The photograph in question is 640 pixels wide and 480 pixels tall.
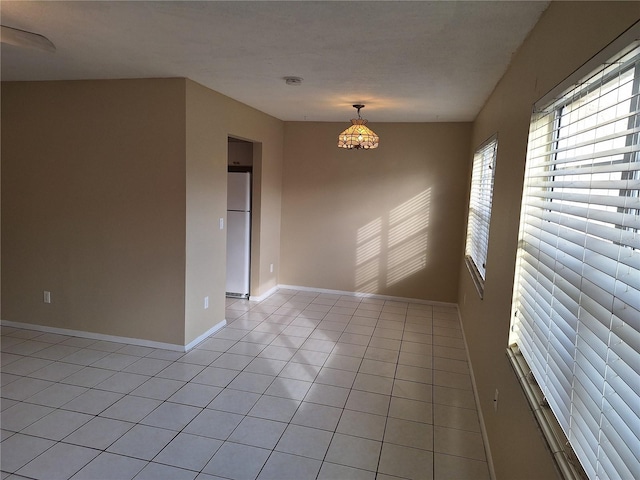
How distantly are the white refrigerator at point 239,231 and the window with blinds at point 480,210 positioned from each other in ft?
9.34

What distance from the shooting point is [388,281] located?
5.93 meters

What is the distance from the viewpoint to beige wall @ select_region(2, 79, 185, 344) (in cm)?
377

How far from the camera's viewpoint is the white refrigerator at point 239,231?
18.4 feet

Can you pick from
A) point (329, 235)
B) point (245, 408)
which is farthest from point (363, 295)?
point (245, 408)

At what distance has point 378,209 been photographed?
5.82 meters

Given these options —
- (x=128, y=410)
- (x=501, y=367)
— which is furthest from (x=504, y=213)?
(x=128, y=410)

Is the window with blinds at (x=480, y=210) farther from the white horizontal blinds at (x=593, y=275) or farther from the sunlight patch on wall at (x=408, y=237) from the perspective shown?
the white horizontal blinds at (x=593, y=275)

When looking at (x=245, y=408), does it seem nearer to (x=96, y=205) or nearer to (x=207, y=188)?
(x=207, y=188)

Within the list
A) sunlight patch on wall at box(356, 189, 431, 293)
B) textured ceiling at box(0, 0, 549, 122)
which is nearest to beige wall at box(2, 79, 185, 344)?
textured ceiling at box(0, 0, 549, 122)

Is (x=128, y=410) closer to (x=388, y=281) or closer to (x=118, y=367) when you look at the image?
(x=118, y=367)

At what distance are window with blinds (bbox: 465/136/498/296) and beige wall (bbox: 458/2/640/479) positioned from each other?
24 centimetres

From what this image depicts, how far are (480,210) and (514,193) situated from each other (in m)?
1.84

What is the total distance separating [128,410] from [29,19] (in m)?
2.53

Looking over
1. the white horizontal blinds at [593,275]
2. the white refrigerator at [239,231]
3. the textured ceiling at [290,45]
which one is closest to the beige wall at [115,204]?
the textured ceiling at [290,45]
